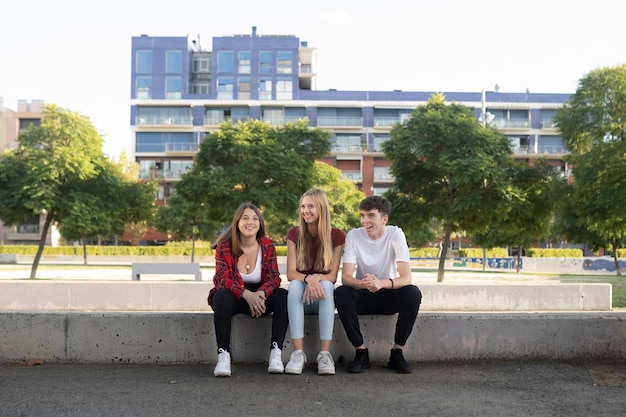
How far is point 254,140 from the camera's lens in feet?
103

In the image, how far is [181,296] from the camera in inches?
515

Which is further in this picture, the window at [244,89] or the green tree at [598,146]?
the window at [244,89]

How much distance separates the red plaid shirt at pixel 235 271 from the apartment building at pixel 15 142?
6518 cm

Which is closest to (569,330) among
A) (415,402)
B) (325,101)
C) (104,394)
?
(415,402)

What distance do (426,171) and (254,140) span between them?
9953 mm

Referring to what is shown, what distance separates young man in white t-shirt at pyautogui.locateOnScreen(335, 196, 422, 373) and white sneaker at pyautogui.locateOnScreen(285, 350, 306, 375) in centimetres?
41

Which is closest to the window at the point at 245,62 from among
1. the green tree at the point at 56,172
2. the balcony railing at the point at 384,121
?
the balcony railing at the point at 384,121

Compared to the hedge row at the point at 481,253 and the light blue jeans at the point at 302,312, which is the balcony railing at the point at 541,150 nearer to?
the hedge row at the point at 481,253

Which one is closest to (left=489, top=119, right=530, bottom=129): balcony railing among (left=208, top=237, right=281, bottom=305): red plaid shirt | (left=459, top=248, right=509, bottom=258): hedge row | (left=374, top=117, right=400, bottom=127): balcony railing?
(left=374, top=117, right=400, bottom=127): balcony railing

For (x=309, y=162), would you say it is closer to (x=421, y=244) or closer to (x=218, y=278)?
(x=218, y=278)

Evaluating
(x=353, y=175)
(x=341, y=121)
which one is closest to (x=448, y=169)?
(x=353, y=175)

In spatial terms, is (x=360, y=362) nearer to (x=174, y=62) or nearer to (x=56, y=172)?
(x=56, y=172)

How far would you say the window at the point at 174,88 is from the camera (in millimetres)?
67562

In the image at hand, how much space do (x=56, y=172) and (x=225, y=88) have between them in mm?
44756
